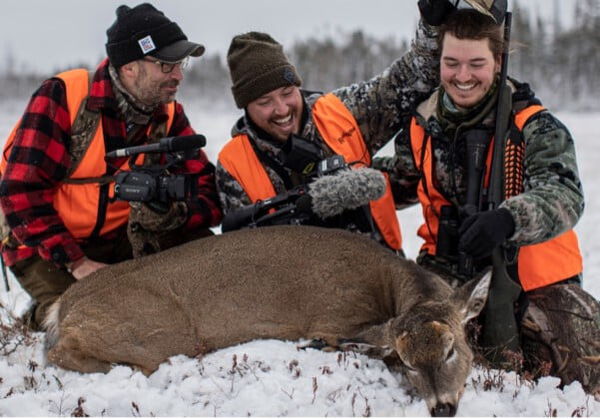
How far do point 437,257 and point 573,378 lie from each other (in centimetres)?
160

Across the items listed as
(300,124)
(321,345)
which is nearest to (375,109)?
(300,124)

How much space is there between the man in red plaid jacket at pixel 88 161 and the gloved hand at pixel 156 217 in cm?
1

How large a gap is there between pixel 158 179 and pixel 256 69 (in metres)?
1.48

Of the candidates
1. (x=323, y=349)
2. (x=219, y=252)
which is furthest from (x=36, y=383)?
(x=323, y=349)

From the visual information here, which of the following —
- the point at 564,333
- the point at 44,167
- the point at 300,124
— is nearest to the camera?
the point at 564,333

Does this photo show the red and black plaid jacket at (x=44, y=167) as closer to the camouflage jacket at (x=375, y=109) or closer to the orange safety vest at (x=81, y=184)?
the orange safety vest at (x=81, y=184)

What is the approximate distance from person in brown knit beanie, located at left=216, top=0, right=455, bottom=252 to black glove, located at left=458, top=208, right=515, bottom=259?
190 centimetres

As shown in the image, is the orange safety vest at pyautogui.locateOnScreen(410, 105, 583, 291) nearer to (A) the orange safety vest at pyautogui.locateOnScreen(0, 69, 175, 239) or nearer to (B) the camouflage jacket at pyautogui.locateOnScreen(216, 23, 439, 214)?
(B) the camouflage jacket at pyautogui.locateOnScreen(216, 23, 439, 214)

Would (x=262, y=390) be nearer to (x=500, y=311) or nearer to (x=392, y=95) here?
(x=500, y=311)

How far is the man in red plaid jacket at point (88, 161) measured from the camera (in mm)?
6531

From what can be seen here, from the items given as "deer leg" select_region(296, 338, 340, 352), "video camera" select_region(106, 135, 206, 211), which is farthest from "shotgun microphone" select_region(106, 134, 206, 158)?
"deer leg" select_region(296, 338, 340, 352)

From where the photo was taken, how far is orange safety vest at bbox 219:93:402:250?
6.88 metres

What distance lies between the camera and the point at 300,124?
275 inches

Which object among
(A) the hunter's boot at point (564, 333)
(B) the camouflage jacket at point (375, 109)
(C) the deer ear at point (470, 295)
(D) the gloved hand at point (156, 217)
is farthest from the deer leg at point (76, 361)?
(A) the hunter's boot at point (564, 333)
